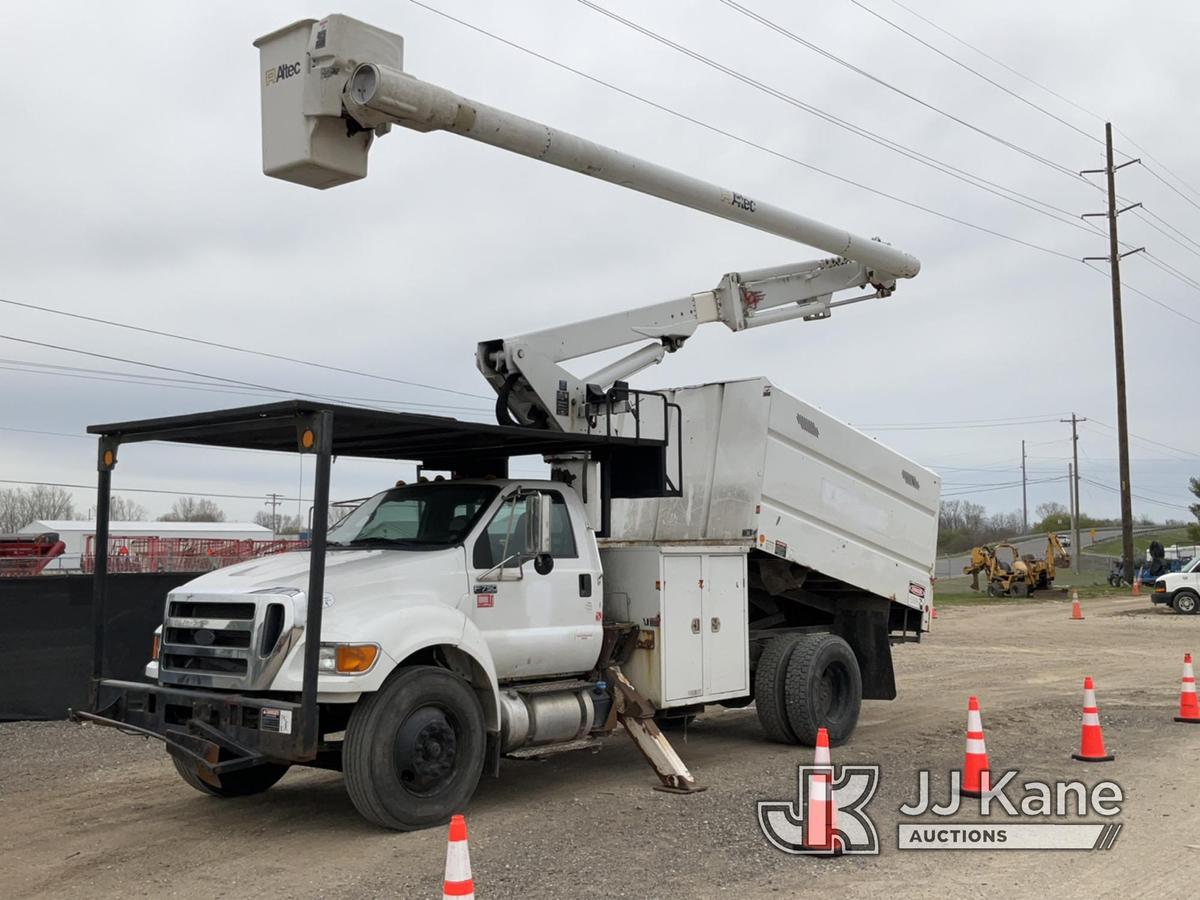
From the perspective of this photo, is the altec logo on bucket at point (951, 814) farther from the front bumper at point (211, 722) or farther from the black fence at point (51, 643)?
the black fence at point (51, 643)

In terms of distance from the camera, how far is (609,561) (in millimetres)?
9523

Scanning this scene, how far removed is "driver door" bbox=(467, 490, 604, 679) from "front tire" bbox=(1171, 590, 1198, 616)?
26.4 m

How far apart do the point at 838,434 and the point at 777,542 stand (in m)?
1.48

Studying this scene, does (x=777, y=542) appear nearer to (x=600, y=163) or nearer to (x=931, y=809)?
(x=931, y=809)

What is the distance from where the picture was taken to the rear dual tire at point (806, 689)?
10305 mm

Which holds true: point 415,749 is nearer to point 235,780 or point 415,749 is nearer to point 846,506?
point 235,780

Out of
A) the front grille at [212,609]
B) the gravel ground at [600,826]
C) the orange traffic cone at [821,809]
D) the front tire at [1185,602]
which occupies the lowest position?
the gravel ground at [600,826]

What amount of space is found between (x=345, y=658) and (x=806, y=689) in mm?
4873

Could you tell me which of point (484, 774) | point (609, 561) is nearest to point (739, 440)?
point (609, 561)

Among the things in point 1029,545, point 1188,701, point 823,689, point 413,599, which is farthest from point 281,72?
point 1029,545

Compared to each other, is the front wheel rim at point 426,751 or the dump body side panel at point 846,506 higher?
the dump body side panel at point 846,506

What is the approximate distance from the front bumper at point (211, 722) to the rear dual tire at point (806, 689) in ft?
16.1

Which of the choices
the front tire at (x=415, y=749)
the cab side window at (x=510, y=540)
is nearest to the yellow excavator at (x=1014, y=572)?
the cab side window at (x=510, y=540)

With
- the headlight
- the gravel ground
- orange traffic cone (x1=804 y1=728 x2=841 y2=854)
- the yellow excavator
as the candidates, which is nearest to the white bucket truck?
the headlight
